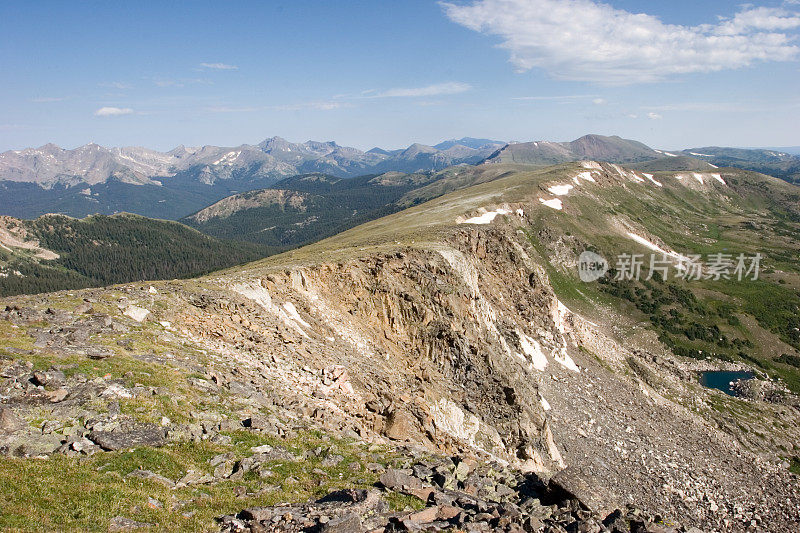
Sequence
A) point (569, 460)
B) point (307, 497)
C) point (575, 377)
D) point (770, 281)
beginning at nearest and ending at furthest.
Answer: point (307, 497)
point (569, 460)
point (575, 377)
point (770, 281)

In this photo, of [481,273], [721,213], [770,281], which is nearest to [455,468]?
[481,273]

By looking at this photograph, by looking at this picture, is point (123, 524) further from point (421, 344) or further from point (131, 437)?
point (421, 344)

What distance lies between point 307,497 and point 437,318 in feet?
97.7

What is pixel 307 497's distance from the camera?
1451 cm

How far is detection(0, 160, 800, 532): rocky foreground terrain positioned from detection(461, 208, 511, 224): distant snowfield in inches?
1484

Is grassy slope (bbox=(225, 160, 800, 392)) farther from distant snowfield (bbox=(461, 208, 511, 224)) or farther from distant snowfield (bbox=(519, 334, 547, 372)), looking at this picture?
distant snowfield (bbox=(519, 334, 547, 372))

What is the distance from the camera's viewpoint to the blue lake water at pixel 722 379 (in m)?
85.3

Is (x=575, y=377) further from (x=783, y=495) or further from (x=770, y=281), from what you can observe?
(x=770, y=281)

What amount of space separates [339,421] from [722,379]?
99.6 metres

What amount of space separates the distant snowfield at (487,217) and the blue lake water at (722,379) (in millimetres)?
57574

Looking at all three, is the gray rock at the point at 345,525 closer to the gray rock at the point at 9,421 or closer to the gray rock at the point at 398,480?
the gray rock at the point at 398,480

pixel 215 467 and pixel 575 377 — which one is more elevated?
pixel 215 467

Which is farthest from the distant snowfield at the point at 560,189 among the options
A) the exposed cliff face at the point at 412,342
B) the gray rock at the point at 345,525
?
the gray rock at the point at 345,525

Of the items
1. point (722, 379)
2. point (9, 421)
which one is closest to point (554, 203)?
point (722, 379)
